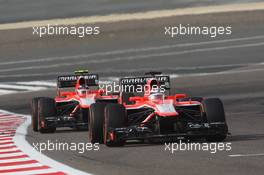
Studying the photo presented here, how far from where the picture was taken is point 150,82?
59.2 feet

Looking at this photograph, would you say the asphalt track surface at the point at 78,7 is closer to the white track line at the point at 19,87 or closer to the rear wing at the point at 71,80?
the white track line at the point at 19,87

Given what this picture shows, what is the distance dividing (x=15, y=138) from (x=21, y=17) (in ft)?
103

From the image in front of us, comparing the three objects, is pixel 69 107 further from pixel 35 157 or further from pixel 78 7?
pixel 78 7

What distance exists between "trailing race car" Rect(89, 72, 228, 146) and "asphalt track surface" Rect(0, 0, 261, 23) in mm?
32068

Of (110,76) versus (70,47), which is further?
(70,47)

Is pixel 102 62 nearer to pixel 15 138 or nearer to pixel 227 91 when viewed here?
pixel 227 91

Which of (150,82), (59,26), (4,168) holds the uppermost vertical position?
(59,26)

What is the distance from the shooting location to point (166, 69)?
129ft

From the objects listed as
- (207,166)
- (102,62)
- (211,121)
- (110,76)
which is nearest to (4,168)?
(207,166)

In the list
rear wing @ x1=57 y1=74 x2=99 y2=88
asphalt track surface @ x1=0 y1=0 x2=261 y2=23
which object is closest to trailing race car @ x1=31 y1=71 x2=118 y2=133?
rear wing @ x1=57 y1=74 x2=99 y2=88

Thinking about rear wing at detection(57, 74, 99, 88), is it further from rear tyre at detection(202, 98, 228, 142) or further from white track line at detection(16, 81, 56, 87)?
white track line at detection(16, 81, 56, 87)

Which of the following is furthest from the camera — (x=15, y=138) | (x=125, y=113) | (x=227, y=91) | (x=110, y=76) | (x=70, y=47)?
(x=70, y=47)

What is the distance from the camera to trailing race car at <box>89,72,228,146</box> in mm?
16531

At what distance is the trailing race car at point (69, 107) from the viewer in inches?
832
